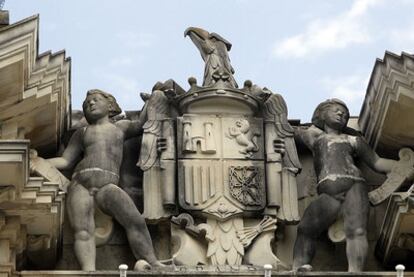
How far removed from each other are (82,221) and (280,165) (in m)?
2.38

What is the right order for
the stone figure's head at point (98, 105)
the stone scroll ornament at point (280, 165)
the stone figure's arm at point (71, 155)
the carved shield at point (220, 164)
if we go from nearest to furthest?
the carved shield at point (220, 164) < the stone scroll ornament at point (280, 165) < the stone figure's arm at point (71, 155) < the stone figure's head at point (98, 105)

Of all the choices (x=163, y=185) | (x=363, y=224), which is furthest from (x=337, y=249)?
(x=163, y=185)

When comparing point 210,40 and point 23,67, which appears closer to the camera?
point 23,67

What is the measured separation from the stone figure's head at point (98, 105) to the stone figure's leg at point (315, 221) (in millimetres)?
2627

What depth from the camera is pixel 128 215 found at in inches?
878

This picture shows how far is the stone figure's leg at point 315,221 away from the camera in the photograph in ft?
73.8

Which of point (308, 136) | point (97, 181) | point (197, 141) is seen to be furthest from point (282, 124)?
point (97, 181)

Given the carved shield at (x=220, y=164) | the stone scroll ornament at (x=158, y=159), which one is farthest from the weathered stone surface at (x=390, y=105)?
the stone scroll ornament at (x=158, y=159)

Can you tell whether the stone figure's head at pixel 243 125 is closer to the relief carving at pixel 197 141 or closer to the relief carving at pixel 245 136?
the relief carving at pixel 245 136

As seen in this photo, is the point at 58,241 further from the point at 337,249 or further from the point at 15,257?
the point at 337,249

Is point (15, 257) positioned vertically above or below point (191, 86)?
below

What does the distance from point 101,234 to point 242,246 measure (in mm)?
1630

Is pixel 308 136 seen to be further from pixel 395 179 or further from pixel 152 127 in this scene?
pixel 152 127

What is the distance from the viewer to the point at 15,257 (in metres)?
21.9
